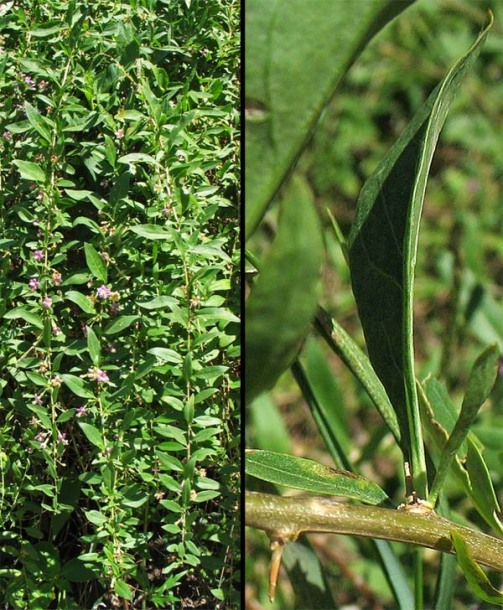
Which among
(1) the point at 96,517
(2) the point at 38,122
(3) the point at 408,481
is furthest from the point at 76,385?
(3) the point at 408,481

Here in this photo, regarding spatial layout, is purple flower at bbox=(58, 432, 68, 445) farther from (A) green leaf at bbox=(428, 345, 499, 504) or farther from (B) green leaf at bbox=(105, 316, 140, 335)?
(A) green leaf at bbox=(428, 345, 499, 504)

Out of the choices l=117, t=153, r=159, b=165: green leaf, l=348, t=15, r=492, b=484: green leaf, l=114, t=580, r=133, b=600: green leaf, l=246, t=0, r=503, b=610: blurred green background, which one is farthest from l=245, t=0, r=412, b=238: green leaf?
l=246, t=0, r=503, b=610: blurred green background

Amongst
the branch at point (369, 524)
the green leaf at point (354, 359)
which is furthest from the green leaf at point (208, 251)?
the branch at point (369, 524)

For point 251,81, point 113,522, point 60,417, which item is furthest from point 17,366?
point 251,81

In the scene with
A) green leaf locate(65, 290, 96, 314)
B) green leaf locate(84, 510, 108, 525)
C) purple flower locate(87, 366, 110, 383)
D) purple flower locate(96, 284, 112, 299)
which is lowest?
green leaf locate(84, 510, 108, 525)

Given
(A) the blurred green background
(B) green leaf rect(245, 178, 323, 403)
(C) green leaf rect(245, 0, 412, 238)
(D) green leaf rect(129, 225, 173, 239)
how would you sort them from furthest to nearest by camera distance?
1. (A) the blurred green background
2. (D) green leaf rect(129, 225, 173, 239)
3. (C) green leaf rect(245, 0, 412, 238)
4. (B) green leaf rect(245, 178, 323, 403)

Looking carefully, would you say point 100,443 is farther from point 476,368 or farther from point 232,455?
point 476,368

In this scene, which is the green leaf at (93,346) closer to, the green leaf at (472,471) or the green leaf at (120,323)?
the green leaf at (120,323)
